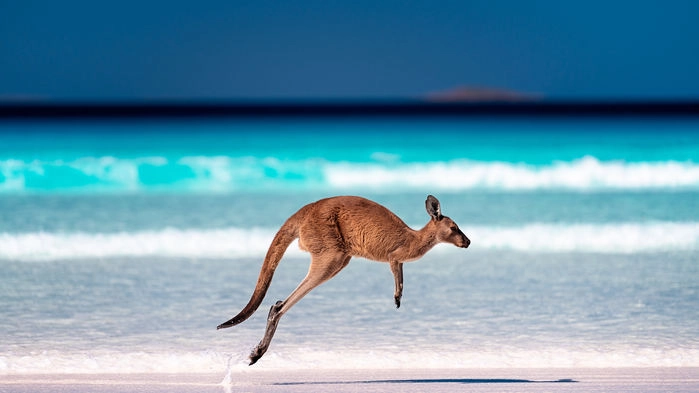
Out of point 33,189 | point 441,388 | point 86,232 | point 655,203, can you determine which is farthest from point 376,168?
point 441,388

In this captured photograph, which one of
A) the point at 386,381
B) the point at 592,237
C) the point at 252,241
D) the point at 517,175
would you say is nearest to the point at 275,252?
the point at 386,381

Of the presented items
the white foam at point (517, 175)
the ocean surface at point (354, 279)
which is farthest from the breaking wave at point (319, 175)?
the ocean surface at point (354, 279)

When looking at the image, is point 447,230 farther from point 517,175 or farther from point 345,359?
point 517,175

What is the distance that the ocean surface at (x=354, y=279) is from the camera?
4047mm

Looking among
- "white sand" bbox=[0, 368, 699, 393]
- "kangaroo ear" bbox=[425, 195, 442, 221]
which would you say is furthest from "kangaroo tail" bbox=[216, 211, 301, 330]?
"white sand" bbox=[0, 368, 699, 393]

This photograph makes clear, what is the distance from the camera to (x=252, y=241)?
7.43m

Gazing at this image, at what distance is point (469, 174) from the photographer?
51.4 ft

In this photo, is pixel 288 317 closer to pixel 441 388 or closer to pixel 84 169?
pixel 441 388

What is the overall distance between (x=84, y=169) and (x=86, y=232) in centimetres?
826

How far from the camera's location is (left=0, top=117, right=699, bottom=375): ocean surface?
4.05 meters

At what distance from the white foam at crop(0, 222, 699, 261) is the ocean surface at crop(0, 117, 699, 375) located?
25mm

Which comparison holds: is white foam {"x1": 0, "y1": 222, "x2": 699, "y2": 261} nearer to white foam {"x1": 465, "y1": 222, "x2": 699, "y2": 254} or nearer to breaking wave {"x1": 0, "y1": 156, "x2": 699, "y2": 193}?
white foam {"x1": 465, "y1": 222, "x2": 699, "y2": 254}

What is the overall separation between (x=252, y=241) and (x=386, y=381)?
13.2ft

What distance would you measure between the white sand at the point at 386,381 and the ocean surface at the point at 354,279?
0.13 m
